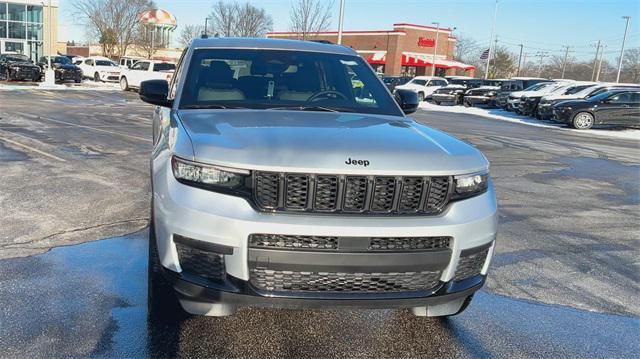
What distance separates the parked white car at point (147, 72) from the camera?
1057 inches

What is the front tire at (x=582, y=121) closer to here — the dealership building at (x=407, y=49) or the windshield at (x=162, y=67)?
the windshield at (x=162, y=67)

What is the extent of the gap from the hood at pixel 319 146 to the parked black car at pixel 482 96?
30.1m

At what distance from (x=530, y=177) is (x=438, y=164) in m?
7.33

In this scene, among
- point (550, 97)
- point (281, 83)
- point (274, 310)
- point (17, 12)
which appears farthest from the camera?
point (17, 12)

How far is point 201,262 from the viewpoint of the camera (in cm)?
266

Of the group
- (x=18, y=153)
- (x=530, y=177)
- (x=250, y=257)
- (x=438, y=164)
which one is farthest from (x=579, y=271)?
(x=18, y=153)

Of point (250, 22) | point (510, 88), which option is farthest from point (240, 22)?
point (510, 88)

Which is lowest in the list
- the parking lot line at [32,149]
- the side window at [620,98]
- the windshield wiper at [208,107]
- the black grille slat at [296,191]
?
the parking lot line at [32,149]

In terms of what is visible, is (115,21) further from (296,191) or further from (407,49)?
(296,191)

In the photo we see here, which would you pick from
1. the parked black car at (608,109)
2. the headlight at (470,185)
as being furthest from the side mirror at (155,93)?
the parked black car at (608,109)

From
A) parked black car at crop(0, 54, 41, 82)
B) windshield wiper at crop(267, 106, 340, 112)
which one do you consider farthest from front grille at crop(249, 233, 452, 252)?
parked black car at crop(0, 54, 41, 82)

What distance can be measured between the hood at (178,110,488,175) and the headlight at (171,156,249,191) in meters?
0.04

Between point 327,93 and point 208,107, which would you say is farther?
point 327,93

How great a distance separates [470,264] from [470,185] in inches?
17.3
